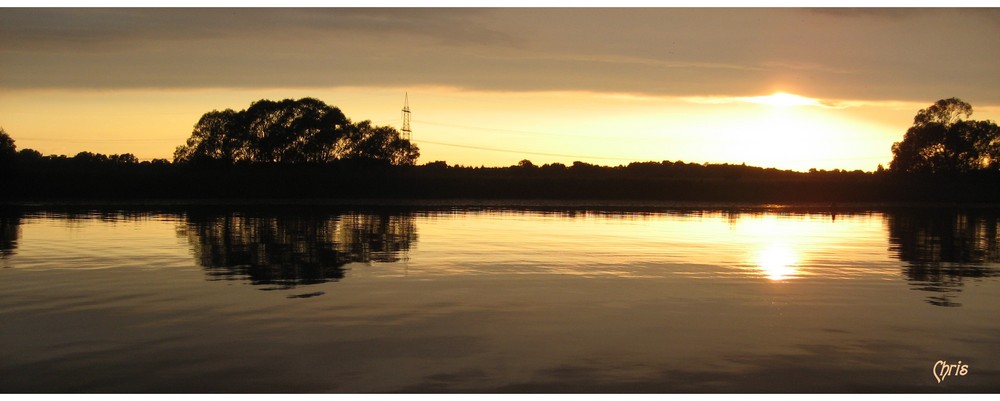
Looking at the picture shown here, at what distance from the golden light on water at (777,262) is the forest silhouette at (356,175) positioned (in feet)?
244

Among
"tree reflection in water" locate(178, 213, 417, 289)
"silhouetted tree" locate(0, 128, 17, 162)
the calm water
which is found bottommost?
Answer: the calm water

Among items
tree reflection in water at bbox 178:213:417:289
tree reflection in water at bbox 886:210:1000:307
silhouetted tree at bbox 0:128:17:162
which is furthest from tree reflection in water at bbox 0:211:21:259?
silhouetted tree at bbox 0:128:17:162

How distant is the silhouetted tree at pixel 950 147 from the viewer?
414 ft

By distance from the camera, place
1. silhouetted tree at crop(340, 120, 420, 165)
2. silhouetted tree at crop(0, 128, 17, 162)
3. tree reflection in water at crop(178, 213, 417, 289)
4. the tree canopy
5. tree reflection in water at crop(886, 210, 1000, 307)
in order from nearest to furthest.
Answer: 1. tree reflection in water at crop(886, 210, 1000, 307)
2. tree reflection in water at crop(178, 213, 417, 289)
3. silhouetted tree at crop(0, 128, 17, 162)
4. the tree canopy
5. silhouetted tree at crop(340, 120, 420, 165)

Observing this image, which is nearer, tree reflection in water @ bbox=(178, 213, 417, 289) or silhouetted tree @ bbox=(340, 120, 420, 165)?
tree reflection in water @ bbox=(178, 213, 417, 289)

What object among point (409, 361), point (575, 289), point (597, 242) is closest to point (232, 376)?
point (409, 361)

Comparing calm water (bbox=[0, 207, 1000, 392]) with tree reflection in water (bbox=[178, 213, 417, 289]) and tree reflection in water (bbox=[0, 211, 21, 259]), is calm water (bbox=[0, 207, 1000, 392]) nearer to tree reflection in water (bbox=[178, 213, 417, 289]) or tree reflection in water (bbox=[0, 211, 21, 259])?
tree reflection in water (bbox=[178, 213, 417, 289])

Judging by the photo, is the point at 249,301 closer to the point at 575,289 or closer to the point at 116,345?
the point at 116,345

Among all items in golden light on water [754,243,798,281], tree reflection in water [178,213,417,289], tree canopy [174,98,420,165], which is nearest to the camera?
tree reflection in water [178,213,417,289]

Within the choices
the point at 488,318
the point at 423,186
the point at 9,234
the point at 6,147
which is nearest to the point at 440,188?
the point at 423,186

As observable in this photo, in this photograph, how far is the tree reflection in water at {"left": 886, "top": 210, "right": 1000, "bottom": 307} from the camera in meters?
23.6

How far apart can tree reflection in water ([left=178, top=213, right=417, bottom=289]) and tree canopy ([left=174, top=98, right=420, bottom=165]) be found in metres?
69.8

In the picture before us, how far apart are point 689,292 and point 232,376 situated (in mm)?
12615

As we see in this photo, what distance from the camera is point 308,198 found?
103 metres
